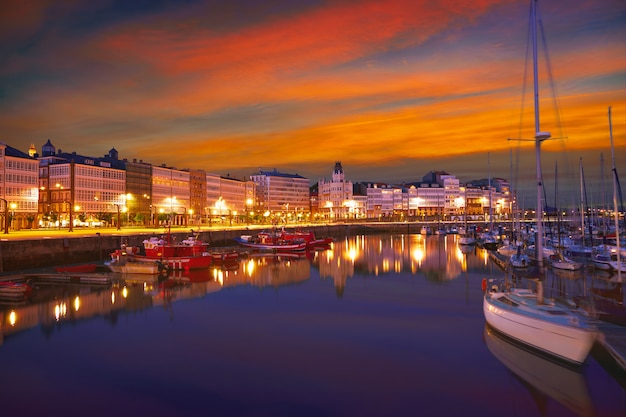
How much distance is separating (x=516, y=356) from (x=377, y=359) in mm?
5276

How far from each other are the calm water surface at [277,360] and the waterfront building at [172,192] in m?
92.9

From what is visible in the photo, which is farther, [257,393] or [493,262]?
[493,262]

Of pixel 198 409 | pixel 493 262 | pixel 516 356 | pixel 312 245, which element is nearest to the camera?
pixel 198 409

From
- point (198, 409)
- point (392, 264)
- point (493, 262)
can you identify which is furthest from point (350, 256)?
point (198, 409)

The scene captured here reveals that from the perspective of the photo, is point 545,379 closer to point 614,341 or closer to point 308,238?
point 614,341

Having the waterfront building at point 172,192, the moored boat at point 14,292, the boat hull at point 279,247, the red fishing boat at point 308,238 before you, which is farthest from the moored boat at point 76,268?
the waterfront building at point 172,192

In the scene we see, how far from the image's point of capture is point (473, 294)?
36281 millimetres

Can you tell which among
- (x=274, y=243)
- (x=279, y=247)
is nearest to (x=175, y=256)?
(x=279, y=247)

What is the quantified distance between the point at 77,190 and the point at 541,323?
98.7m

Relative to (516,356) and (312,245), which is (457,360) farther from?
(312,245)

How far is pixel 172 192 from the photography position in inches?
5310

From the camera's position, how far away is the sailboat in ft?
57.6

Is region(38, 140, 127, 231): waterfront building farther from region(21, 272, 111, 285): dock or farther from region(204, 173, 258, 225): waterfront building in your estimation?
region(21, 272, 111, 285): dock

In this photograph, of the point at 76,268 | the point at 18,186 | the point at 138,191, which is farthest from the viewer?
the point at 138,191
